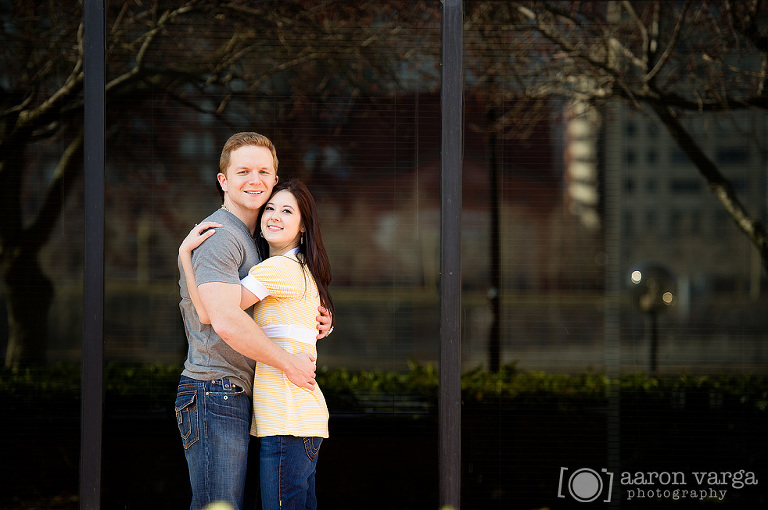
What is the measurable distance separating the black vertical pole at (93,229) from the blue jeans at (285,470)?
897 millimetres

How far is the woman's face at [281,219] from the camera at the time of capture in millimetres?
2642

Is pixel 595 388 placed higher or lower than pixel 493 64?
lower

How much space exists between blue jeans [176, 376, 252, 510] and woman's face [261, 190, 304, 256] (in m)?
0.48

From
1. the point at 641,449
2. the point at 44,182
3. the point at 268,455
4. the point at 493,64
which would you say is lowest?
the point at 641,449

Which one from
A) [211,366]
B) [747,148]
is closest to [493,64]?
[747,148]

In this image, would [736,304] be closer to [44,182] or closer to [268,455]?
[268,455]

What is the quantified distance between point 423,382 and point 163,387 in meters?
1.33

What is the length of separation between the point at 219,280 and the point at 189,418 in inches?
18.1

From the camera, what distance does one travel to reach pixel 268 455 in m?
2.55

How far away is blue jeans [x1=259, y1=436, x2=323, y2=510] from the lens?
8.27ft

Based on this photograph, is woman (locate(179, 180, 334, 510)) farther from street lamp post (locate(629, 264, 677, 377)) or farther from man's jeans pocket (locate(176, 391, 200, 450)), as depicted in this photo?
street lamp post (locate(629, 264, 677, 377))

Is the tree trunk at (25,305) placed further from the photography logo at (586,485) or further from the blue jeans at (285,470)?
the photography logo at (586,485)

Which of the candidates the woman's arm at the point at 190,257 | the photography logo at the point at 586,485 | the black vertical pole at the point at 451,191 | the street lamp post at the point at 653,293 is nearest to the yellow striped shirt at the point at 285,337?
the woman's arm at the point at 190,257

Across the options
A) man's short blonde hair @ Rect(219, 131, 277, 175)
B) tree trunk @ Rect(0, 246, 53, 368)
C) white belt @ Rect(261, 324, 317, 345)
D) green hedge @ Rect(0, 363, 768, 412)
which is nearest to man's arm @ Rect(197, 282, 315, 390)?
white belt @ Rect(261, 324, 317, 345)
